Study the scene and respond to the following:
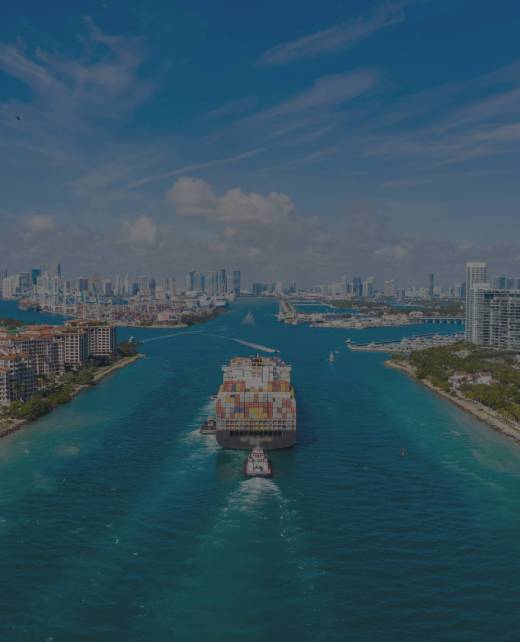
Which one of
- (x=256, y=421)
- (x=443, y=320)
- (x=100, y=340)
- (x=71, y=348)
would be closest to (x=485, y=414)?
(x=256, y=421)

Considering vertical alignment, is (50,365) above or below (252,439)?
above

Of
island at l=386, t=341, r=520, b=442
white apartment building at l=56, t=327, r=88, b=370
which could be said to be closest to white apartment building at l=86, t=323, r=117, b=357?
white apartment building at l=56, t=327, r=88, b=370

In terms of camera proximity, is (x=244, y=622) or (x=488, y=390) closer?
(x=244, y=622)

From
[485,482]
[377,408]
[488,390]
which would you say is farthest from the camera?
[488,390]

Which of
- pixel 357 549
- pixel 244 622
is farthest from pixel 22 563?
pixel 357 549

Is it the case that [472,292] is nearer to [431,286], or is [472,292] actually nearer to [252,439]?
[252,439]

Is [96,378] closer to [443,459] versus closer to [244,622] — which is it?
[443,459]

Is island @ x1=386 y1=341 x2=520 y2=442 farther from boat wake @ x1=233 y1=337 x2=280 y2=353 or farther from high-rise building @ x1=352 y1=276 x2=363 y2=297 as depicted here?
high-rise building @ x1=352 y1=276 x2=363 y2=297
